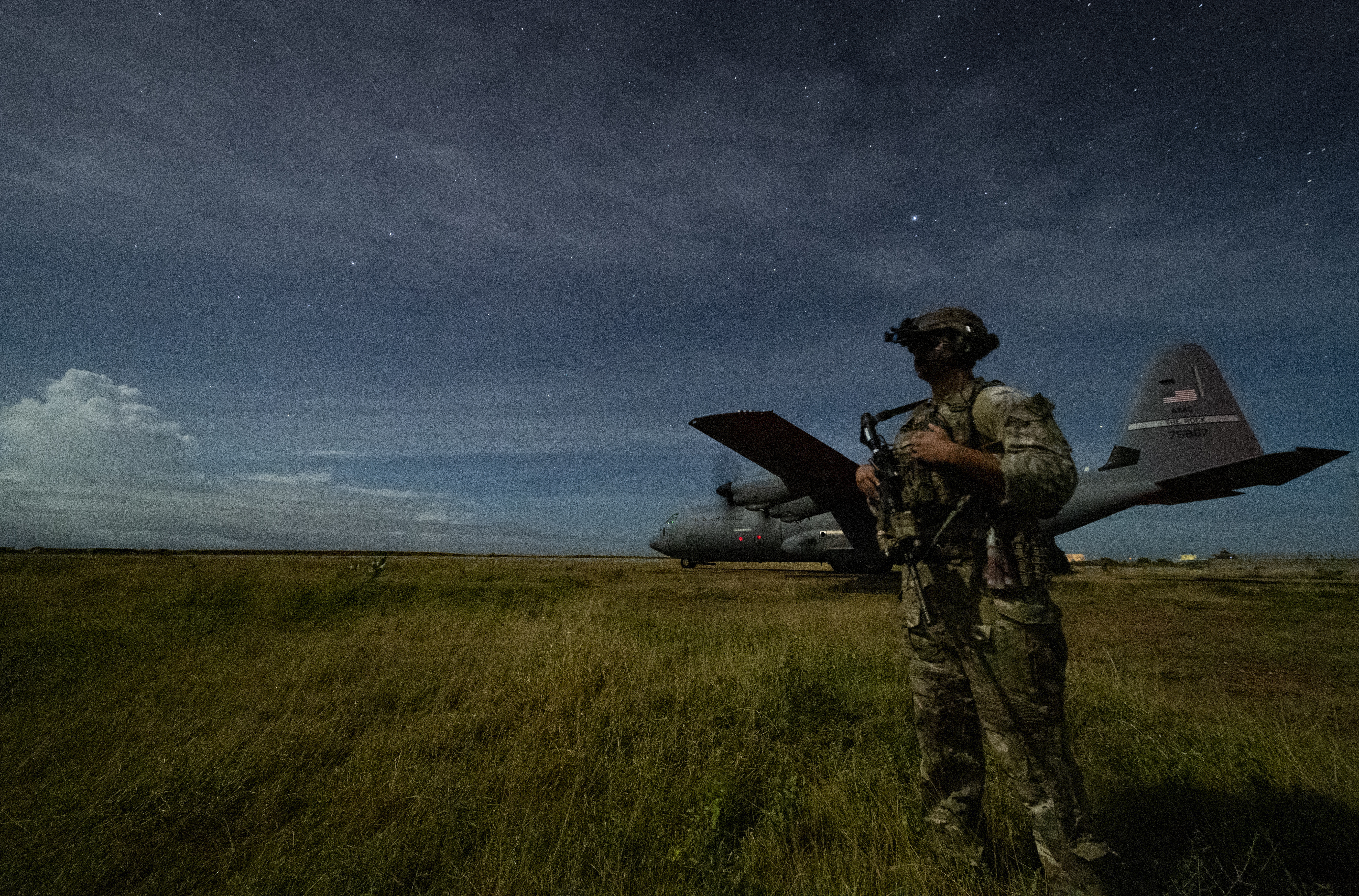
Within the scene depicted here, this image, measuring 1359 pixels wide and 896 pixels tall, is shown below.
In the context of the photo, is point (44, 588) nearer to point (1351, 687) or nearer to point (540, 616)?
point (540, 616)

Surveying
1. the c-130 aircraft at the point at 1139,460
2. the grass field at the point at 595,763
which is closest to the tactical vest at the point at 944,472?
the grass field at the point at 595,763

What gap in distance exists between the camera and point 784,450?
14.7 meters

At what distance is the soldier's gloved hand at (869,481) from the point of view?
9.93ft

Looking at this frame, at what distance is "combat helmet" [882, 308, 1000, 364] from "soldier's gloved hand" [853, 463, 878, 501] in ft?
2.45

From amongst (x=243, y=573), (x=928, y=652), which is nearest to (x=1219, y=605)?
(x=928, y=652)

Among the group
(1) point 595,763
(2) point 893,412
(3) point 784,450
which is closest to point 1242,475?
(3) point 784,450

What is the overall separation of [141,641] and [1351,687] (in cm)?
1530

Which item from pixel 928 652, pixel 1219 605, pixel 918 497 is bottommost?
pixel 1219 605

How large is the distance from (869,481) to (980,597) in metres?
0.87

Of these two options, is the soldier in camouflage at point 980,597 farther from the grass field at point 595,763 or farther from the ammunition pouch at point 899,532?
the grass field at point 595,763

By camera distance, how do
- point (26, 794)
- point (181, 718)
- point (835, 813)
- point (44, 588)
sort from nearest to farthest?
point (835, 813) → point (26, 794) → point (181, 718) → point (44, 588)

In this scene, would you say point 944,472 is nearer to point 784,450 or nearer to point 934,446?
point 934,446

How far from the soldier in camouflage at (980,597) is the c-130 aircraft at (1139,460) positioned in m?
9.62

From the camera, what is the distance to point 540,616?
26.9 ft
